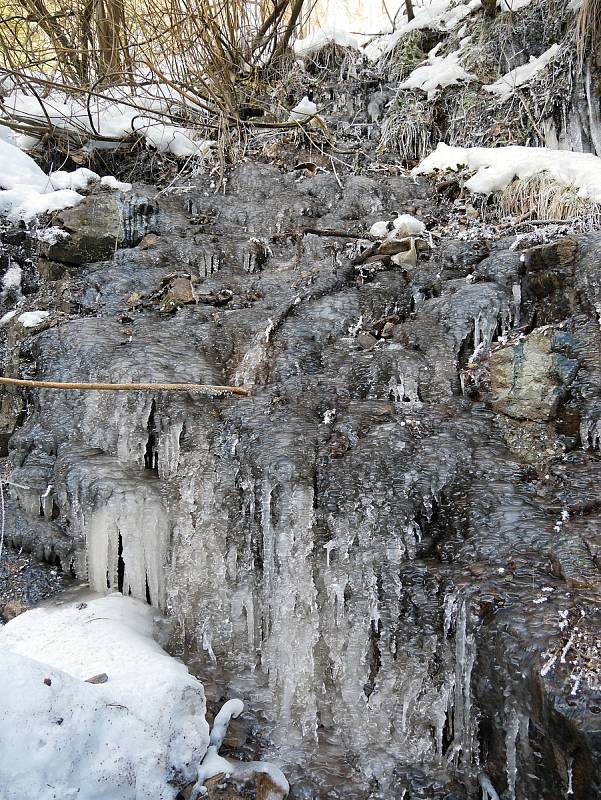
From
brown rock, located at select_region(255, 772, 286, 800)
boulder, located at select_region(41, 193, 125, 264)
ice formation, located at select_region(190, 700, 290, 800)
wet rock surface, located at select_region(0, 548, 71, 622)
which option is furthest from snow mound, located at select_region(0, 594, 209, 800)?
boulder, located at select_region(41, 193, 125, 264)

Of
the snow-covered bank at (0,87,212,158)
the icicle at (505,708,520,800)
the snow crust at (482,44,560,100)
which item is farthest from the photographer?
the snow-covered bank at (0,87,212,158)

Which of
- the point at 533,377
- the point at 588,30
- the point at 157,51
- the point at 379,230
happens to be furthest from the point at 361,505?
the point at 588,30

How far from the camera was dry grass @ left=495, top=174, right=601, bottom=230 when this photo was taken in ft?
16.0

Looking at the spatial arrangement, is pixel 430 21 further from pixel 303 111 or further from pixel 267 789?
pixel 267 789

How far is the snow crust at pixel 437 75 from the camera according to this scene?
7.21 metres

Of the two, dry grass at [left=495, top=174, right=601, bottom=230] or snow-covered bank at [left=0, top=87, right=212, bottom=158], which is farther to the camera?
snow-covered bank at [left=0, top=87, right=212, bottom=158]

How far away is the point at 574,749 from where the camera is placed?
198 centimetres

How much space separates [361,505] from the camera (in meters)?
3.02

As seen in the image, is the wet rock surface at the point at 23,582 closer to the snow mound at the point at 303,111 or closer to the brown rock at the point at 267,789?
the brown rock at the point at 267,789

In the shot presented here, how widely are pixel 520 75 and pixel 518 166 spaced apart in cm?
179

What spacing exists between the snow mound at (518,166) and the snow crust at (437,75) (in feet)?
3.90

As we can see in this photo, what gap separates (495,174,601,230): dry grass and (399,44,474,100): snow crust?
2335 millimetres

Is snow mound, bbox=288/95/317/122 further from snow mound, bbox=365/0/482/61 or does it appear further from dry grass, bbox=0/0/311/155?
snow mound, bbox=365/0/482/61

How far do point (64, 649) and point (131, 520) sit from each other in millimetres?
782
